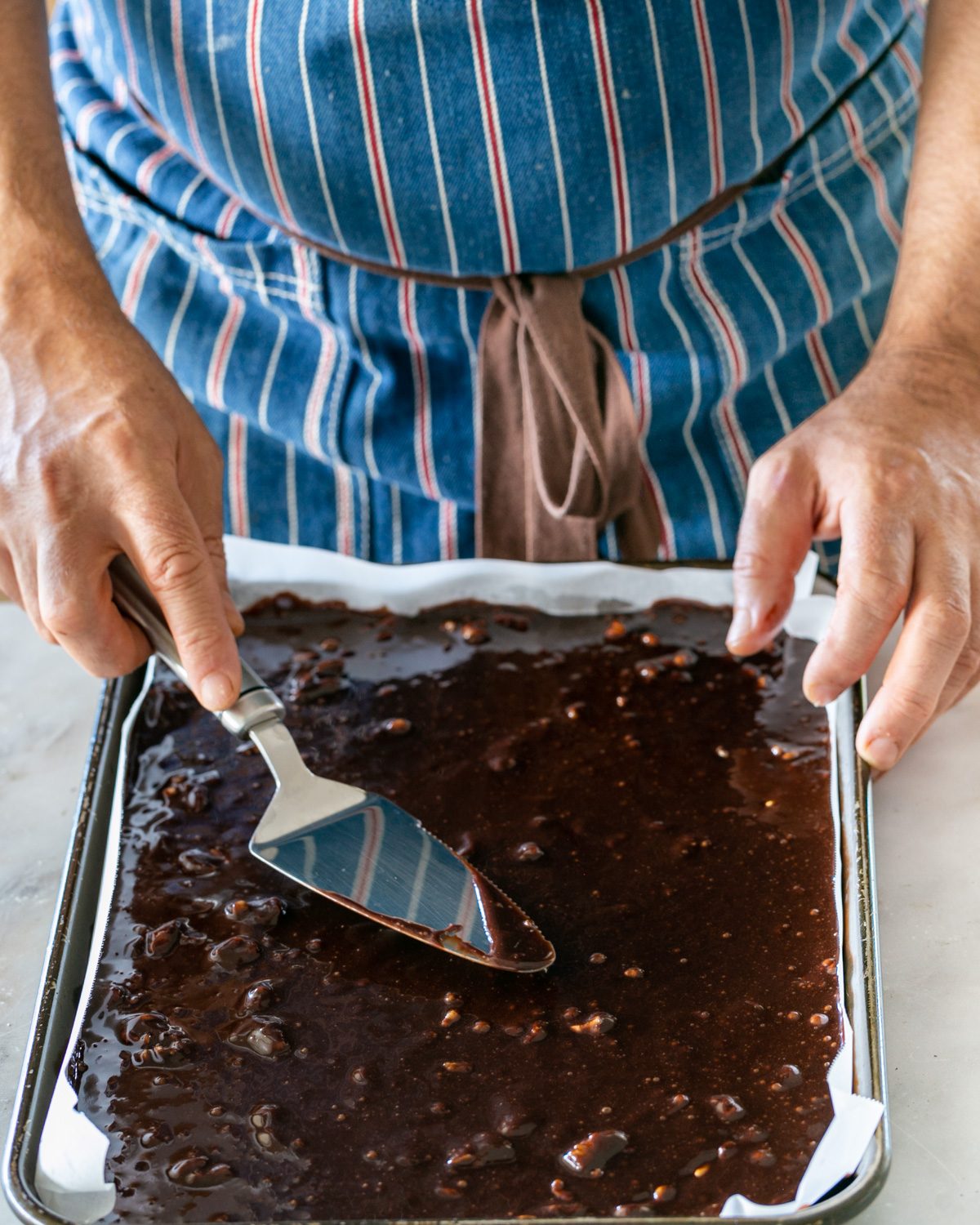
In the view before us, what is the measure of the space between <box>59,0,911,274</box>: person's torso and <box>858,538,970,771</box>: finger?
0.47 metres

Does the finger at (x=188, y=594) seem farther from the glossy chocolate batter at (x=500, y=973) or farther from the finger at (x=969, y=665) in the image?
the finger at (x=969, y=665)

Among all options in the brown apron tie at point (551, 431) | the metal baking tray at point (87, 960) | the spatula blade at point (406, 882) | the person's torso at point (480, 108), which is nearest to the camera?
the metal baking tray at point (87, 960)

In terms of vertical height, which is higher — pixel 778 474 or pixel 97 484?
pixel 97 484

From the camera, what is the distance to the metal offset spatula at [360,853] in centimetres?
100

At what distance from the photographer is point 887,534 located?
1.08 metres

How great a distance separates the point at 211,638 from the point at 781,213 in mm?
736

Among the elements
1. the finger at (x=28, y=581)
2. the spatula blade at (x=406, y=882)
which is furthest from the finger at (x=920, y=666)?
the finger at (x=28, y=581)

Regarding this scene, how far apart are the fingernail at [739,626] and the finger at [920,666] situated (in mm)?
136

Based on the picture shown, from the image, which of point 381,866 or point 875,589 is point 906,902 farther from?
point 381,866

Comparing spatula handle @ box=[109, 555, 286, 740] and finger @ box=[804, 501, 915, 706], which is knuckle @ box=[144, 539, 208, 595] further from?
finger @ box=[804, 501, 915, 706]

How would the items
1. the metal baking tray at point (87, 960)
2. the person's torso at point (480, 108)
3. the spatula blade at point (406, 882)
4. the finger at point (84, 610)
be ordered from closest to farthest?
the metal baking tray at point (87, 960), the spatula blade at point (406, 882), the finger at point (84, 610), the person's torso at point (480, 108)

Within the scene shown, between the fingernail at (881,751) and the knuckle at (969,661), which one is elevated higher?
the knuckle at (969,661)

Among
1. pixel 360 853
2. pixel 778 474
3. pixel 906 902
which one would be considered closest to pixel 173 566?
pixel 360 853

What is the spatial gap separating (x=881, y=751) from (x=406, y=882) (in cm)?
37
